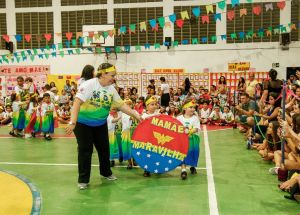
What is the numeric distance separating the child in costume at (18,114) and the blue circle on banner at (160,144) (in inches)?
239

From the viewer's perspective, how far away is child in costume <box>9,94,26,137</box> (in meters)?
11.2

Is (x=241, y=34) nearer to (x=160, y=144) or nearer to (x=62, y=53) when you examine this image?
(x=62, y=53)

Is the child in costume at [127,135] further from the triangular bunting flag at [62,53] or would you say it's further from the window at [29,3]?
the window at [29,3]

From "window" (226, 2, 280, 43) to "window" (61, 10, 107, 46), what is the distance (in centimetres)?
654

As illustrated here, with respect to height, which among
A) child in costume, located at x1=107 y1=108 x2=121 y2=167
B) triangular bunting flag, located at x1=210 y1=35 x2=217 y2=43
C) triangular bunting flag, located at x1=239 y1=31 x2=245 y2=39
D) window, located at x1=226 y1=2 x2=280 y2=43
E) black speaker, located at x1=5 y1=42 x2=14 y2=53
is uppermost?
window, located at x1=226 y1=2 x2=280 y2=43

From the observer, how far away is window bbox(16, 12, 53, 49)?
19.9m

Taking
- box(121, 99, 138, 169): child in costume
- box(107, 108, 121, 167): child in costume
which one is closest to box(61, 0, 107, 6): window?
box(107, 108, 121, 167): child in costume

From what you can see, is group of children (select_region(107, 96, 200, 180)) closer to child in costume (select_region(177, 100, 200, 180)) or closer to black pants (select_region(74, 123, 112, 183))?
child in costume (select_region(177, 100, 200, 180))

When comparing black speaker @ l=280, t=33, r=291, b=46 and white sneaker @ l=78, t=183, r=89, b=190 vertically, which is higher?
black speaker @ l=280, t=33, r=291, b=46

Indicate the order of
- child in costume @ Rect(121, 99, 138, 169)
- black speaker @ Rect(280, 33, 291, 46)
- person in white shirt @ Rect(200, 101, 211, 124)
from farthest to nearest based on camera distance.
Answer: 1. black speaker @ Rect(280, 33, 291, 46)
2. person in white shirt @ Rect(200, 101, 211, 124)
3. child in costume @ Rect(121, 99, 138, 169)

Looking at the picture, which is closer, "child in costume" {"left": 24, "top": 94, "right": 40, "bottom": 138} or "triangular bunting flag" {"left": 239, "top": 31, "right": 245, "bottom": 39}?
"child in costume" {"left": 24, "top": 94, "right": 40, "bottom": 138}

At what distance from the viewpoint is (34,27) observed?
20.0 metres

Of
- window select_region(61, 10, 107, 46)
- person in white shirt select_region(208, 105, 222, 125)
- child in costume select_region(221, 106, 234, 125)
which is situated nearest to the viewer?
child in costume select_region(221, 106, 234, 125)

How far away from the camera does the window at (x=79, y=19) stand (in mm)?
19391
